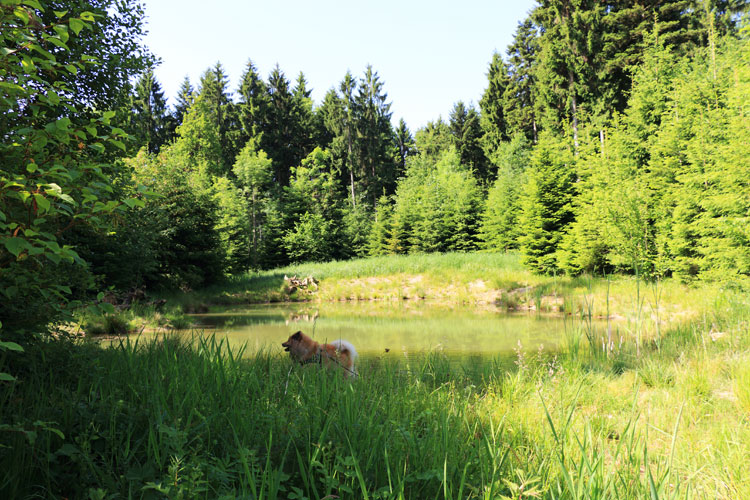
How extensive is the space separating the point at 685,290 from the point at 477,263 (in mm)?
9399

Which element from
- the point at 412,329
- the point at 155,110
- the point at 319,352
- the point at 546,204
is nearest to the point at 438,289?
the point at 546,204

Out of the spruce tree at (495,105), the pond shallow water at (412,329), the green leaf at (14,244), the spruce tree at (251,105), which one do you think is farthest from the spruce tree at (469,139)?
the green leaf at (14,244)

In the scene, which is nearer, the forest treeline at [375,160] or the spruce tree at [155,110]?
the forest treeline at [375,160]

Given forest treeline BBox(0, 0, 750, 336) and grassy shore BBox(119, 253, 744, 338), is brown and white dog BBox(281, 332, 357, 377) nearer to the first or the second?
forest treeline BBox(0, 0, 750, 336)

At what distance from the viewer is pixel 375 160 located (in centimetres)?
4200

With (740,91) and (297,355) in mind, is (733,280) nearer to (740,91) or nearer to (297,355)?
→ (740,91)

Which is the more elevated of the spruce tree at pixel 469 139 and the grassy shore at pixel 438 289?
the spruce tree at pixel 469 139

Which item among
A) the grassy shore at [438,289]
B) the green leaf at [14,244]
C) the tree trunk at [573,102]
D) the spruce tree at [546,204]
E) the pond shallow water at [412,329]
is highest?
the tree trunk at [573,102]

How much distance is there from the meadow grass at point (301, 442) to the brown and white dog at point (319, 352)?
2.83ft

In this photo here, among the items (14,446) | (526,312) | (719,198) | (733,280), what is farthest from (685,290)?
(14,446)

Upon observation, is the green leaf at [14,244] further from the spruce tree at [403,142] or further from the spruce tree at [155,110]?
the spruce tree at [403,142]

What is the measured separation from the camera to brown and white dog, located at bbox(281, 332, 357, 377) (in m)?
4.28

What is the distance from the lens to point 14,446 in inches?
72.2

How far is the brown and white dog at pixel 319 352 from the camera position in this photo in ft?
14.0
